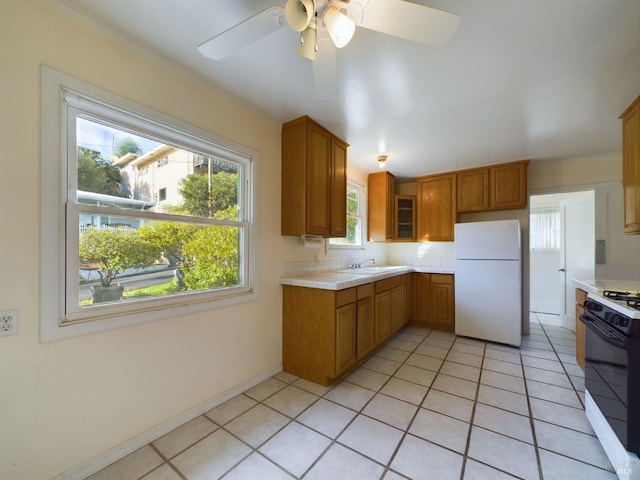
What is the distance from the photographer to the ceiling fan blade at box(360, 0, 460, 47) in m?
0.96

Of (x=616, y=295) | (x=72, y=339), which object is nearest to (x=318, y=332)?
(x=72, y=339)

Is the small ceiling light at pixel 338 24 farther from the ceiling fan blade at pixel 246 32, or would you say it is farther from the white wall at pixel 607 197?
the white wall at pixel 607 197

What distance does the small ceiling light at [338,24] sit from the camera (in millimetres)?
1001

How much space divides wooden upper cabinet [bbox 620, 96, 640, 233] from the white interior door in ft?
5.67

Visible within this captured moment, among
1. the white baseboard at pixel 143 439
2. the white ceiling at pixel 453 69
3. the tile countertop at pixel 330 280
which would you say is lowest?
the white baseboard at pixel 143 439

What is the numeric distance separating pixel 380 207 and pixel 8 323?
153 inches

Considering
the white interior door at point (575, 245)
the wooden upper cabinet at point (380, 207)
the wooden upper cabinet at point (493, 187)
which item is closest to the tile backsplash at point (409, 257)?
the wooden upper cabinet at point (380, 207)

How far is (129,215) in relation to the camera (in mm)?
1540

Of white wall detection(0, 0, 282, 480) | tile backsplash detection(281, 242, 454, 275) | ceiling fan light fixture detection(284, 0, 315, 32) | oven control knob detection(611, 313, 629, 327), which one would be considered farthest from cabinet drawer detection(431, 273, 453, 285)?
ceiling fan light fixture detection(284, 0, 315, 32)

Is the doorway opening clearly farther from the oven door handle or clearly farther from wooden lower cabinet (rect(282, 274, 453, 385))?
wooden lower cabinet (rect(282, 274, 453, 385))

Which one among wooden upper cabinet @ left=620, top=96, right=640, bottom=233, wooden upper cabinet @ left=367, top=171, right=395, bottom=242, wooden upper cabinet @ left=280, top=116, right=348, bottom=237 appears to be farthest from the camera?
wooden upper cabinet @ left=367, top=171, right=395, bottom=242

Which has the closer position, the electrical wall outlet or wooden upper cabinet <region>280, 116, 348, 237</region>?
the electrical wall outlet

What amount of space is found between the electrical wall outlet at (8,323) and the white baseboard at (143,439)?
765 millimetres

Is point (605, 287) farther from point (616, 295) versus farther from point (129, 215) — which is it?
point (129, 215)
